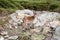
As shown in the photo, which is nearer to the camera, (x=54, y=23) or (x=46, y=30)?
(x=46, y=30)

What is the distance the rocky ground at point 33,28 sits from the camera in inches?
153

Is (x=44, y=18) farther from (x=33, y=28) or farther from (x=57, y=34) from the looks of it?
(x=57, y=34)

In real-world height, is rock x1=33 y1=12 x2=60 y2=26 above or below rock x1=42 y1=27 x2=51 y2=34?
above

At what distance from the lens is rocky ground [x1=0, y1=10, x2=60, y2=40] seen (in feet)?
12.8

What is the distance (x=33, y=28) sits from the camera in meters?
4.27

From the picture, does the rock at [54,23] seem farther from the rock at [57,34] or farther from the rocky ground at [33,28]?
Answer: the rock at [57,34]

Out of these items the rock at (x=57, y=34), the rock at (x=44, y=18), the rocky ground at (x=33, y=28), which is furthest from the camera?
the rock at (x=44, y=18)

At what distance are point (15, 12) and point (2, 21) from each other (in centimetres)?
62

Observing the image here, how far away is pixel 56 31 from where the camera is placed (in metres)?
3.83

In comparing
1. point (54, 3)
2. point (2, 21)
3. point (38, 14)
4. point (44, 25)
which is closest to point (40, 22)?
point (44, 25)

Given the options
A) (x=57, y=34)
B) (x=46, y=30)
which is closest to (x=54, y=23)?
(x=46, y=30)

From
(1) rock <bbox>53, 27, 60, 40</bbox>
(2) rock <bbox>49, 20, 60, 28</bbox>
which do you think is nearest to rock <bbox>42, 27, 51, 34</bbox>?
(2) rock <bbox>49, 20, 60, 28</bbox>

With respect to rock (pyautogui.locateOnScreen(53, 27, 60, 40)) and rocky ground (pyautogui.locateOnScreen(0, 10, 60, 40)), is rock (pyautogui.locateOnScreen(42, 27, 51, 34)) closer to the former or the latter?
rocky ground (pyautogui.locateOnScreen(0, 10, 60, 40))

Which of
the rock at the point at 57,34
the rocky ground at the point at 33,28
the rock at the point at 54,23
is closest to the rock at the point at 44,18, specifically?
the rocky ground at the point at 33,28
